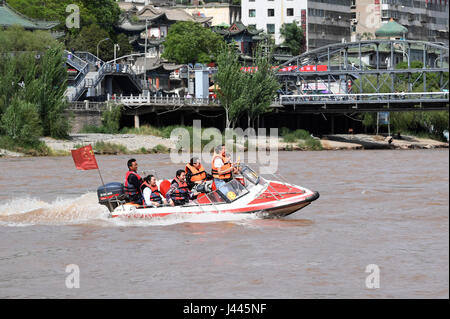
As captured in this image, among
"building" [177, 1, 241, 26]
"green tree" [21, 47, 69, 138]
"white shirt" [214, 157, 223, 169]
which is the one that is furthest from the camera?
"building" [177, 1, 241, 26]

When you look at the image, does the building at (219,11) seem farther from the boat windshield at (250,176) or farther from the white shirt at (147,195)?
the white shirt at (147,195)

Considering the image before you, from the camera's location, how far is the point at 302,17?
140500 millimetres

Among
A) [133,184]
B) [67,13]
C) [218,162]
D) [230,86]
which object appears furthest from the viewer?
[67,13]

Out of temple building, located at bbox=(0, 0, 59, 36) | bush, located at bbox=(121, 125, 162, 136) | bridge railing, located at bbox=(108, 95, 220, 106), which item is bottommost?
bush, located at bbox=(121, 125, 162, 136)

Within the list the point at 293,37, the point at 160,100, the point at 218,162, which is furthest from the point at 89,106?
the point at 293,37

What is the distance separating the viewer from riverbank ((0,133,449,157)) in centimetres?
6912

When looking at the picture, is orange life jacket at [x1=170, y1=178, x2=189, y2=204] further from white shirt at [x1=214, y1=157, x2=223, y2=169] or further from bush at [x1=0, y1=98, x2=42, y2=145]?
Result: bush at [x1=0, y1=98, x2=42, y2=145]

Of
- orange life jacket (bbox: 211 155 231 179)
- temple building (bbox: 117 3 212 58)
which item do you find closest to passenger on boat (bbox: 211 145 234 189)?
orange life jacket (bbox: 211 155 231 179)

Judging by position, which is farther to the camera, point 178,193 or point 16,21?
point 16,21

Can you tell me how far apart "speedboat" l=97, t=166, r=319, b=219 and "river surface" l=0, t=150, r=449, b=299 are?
0.32 m

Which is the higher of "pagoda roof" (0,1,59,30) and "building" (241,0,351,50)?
"building" (241,0,351,50)

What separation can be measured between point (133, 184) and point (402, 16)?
140 m
